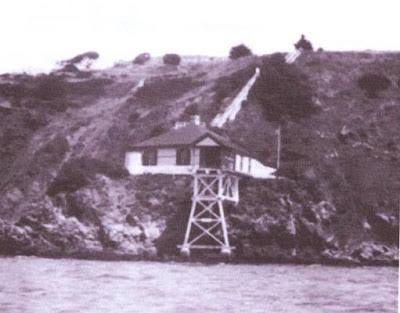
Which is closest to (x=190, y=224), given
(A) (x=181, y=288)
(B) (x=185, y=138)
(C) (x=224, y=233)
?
(C) (x=224, y=233)

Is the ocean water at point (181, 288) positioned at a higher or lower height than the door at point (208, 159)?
lower

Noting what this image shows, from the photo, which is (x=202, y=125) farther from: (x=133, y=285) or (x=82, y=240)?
(x=133, y=285)

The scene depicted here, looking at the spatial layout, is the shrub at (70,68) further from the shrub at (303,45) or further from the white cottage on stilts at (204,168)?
the shrub at (303,45)

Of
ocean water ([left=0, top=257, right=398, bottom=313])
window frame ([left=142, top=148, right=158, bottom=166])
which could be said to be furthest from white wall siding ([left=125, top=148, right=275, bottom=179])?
ocean water ([left=0, top=257, right=398, bottom=313])

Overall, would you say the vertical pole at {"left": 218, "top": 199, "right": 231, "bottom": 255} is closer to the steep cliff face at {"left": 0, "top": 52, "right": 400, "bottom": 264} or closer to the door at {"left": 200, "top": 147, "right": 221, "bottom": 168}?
the steep cliff face at {"left": 0, "top": 52, "right": 400, "bottom": 264}

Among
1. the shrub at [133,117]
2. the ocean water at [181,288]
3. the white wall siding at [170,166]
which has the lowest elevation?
the ocean water at [181,288]

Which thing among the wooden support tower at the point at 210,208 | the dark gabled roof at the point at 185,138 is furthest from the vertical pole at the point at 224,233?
the dark gabled roof at the point at 185,138

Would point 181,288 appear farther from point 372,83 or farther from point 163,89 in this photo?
point 163,89
